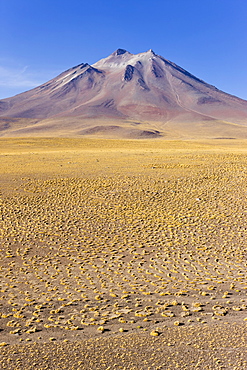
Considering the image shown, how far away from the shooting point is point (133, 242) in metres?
11.6

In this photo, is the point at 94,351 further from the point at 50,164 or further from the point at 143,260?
the point at 50,164

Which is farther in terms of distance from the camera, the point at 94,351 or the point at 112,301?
the point at 112,301

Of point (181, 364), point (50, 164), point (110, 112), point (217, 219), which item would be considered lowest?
point (181, 364)

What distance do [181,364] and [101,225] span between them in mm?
7937

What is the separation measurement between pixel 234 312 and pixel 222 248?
3.93m

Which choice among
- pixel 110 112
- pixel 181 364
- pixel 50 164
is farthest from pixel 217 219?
pixel 110 112

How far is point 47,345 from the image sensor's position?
609cm

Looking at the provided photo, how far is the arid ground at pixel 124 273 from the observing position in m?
5.94

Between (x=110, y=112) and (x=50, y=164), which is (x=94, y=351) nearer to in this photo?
(x=50, y=164)

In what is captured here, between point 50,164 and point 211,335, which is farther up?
point 50,164

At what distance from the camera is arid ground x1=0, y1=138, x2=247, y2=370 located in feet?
19.5

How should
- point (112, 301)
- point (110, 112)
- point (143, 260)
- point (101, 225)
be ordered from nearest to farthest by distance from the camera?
point (112, 301) < point (143, 260) < point (101, 225) < point (110, 112)

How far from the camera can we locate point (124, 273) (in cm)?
940

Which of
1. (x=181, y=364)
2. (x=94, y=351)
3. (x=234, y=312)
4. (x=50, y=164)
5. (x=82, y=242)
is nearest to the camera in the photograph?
(x=181, y=364)
